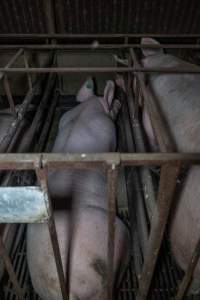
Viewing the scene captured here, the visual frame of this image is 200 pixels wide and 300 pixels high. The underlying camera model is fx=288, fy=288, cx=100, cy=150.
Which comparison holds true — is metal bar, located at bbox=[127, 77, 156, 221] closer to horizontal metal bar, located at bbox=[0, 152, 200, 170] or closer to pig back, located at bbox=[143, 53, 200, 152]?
pig back, located at bbox=[143, 53, 200, 152]

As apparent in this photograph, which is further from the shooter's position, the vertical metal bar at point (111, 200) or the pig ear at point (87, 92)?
the pig ear at point (87, 92)

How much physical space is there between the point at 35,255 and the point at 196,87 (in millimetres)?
1198

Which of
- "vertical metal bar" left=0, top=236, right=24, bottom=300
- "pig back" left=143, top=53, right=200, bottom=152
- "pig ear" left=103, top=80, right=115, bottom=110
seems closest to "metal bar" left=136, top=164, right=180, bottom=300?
"vertical metal bar" left=0, top=236, right=24, bottom=300

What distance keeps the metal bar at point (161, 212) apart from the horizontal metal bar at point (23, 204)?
290 mm

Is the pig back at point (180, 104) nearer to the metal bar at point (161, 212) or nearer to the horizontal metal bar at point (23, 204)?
the metal bar at point (161, 212)

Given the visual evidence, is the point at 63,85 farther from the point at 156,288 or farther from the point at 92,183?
the point at 156,288

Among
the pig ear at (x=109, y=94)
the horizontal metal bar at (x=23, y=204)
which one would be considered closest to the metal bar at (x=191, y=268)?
the horizontal metal bar at (x=23, y=204)

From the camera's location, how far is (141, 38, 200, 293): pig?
117 centimetres

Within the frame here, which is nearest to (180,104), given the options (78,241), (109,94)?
(109,94)

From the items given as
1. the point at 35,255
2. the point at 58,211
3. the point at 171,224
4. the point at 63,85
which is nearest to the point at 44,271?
the point at 35,255

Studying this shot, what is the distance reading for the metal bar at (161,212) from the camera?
697mm

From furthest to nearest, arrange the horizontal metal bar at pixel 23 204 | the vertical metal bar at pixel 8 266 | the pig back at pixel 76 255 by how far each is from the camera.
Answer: the pig back at pixel 76 255, the vertical metal bar at pixel 8 266, the horizontal metal bar at pixel 23 204

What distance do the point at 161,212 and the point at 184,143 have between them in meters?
0.65

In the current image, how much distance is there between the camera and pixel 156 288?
57.6 inches
